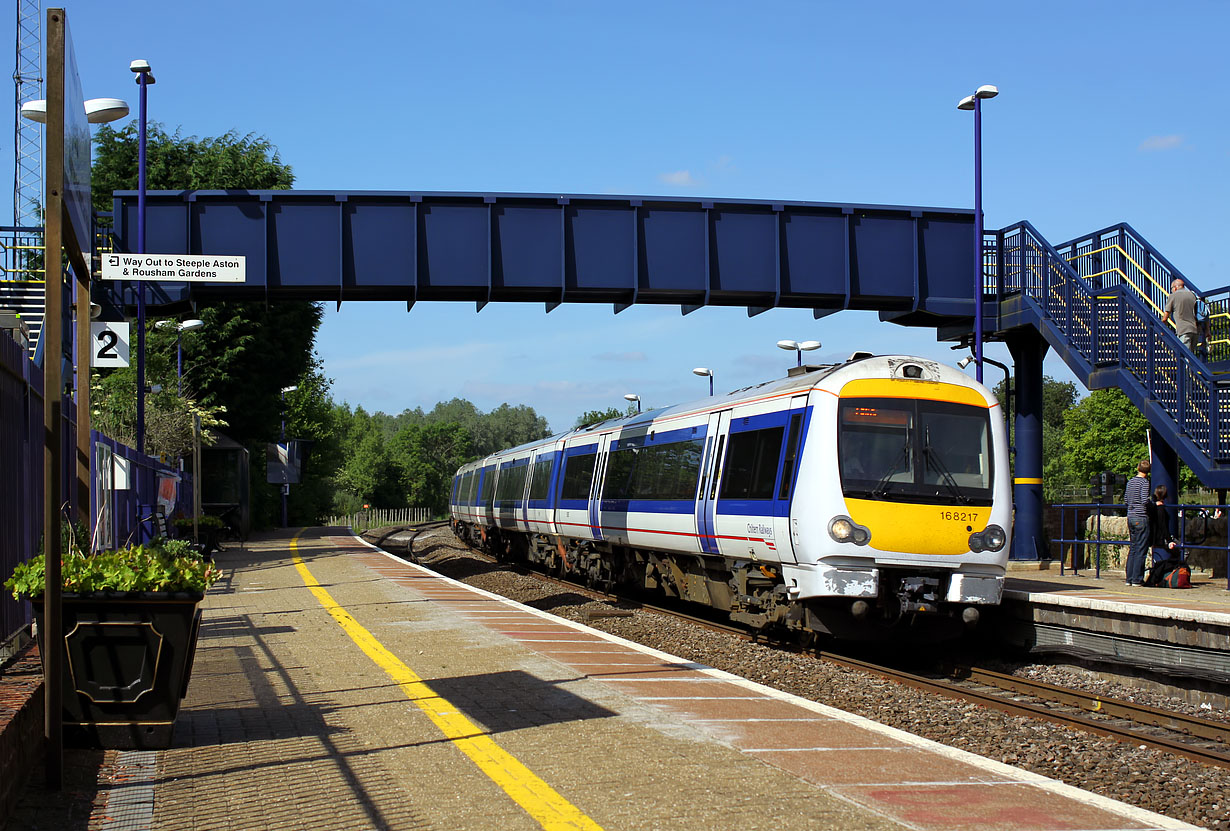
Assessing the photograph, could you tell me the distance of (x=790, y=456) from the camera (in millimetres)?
12508

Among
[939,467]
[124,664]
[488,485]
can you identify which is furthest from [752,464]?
[488,485]

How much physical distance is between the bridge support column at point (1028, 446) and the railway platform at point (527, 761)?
1302cm

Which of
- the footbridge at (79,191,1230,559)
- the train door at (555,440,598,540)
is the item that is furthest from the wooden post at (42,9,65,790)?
the footbridge at (79,191,1230,559)

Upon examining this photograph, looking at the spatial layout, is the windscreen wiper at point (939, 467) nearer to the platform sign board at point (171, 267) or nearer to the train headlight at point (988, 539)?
the train headlight at point (988, 539)

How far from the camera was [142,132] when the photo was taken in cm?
2180

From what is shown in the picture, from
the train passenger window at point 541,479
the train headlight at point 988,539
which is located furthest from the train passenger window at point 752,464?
the train passenger window at point 541,479

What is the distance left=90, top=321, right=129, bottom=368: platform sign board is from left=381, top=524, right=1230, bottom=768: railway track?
954 cm

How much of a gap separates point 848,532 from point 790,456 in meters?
1.25

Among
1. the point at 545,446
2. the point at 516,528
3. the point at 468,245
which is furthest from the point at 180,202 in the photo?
the point at 516,528

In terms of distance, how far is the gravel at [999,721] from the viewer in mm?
7090

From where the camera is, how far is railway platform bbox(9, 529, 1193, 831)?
210 inches

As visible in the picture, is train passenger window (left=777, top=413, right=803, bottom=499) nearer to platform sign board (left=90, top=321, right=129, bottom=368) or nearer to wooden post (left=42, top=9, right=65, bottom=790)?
wooden post (left=42, top=9, right=65, bottom=790)

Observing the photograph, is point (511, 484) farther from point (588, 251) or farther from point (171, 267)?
point (171, 267)

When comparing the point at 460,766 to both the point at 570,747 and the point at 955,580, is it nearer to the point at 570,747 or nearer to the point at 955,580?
the point at 570,747
